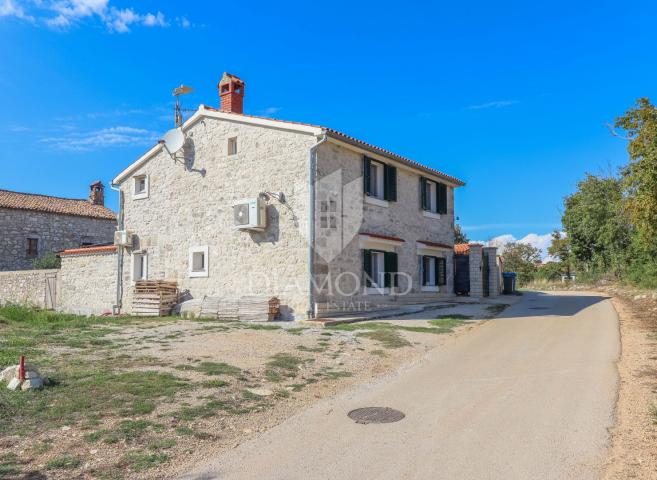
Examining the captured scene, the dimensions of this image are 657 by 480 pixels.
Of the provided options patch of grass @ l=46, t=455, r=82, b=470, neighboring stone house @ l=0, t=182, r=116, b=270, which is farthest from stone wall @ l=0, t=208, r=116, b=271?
patch of grass @ l=46, t=455, r=82, b=470

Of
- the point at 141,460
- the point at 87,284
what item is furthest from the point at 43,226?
the point at 141,460

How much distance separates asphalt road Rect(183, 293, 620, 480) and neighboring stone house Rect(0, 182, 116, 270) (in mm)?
26559

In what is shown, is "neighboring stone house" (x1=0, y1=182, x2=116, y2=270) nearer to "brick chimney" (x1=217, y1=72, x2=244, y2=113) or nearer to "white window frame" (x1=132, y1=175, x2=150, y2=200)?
"white window frame" (x1=132, y1=175, x2=150, y2=200)

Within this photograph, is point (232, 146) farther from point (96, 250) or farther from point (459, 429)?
point (459, 429)

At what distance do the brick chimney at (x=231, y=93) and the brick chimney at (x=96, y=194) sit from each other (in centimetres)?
1898

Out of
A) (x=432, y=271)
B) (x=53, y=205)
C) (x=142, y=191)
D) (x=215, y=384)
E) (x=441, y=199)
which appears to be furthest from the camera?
(x=53, y=205)

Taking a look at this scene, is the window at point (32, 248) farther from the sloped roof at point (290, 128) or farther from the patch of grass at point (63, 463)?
the patch of grass at point (63, 463)

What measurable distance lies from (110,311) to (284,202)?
9032 millimetres

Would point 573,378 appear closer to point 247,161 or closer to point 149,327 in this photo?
point 149,327

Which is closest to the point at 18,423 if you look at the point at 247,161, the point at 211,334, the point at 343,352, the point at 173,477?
the point at 173,477

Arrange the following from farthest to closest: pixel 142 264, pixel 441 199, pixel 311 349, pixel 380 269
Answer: pixel 441 199
pixel 142 264
pixel 380 269
pixel 311 349

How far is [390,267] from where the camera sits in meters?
17.0

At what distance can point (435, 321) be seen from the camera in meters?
13.2

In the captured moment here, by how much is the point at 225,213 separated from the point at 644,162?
42.8 feet
